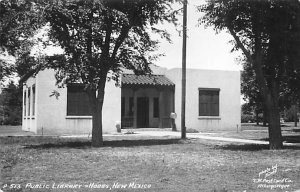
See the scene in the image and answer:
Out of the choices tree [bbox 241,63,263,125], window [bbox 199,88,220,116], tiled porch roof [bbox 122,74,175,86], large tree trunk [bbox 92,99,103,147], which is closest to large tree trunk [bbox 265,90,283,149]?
tree [bbox 241,63,263,125]

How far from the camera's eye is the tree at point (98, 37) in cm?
1470

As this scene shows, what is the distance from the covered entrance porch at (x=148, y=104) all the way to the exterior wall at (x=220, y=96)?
0.97 meters

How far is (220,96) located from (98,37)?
1633cm

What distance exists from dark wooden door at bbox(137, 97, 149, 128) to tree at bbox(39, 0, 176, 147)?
12898mm

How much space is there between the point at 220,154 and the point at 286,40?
4.94 metres

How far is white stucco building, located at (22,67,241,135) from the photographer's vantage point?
25.8m

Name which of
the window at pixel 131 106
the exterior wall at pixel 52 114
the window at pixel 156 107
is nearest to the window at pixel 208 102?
the window at pixel 156 107

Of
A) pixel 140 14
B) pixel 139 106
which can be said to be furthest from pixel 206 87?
pixel 140 14

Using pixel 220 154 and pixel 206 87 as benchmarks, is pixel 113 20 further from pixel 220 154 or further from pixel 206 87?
pixel 206 87

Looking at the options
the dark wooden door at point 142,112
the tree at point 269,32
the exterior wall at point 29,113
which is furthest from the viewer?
the dark wooden door at point 142,112

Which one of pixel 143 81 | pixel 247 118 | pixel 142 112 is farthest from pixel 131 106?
pixel 247 118

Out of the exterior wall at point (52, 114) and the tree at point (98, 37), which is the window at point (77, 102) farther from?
the tree at point (98, 37)

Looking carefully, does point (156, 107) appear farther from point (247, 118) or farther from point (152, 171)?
point (247, 118)

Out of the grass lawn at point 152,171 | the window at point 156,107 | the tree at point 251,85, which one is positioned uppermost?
the tree at point 251,85
